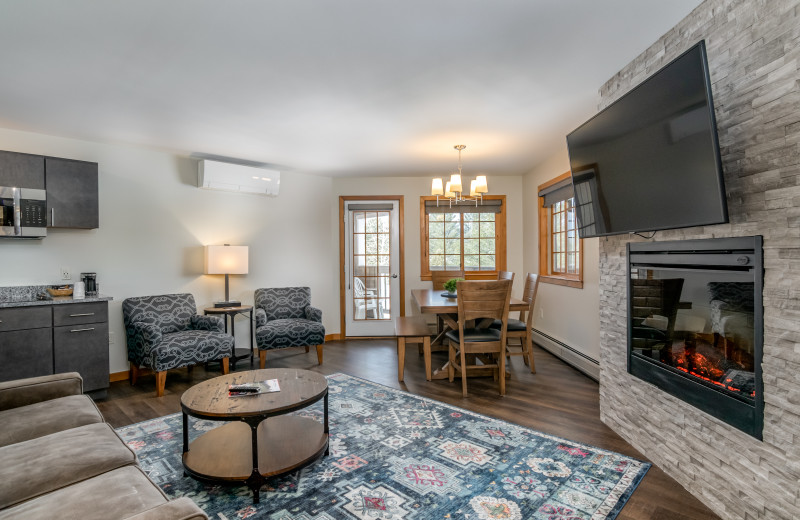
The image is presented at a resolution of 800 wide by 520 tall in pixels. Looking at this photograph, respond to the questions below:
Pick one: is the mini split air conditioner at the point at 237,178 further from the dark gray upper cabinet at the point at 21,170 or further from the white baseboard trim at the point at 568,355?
the white baseboard trim at the point at 568,355

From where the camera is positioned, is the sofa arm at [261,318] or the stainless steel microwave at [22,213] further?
the sofa arm at [261,318]

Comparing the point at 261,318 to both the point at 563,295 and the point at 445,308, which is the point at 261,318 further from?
the point at 563,295

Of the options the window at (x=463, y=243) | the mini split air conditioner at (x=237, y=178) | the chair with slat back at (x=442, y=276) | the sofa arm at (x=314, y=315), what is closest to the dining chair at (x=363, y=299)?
the window at (x=463, y=243)

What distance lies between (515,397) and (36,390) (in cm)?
315

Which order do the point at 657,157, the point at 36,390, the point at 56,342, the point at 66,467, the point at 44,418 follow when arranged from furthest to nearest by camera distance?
1. the point at 56,342
2. the point at 36,390
3. the point at 657,157
4. the point at 44,418
5. the point at 66,467

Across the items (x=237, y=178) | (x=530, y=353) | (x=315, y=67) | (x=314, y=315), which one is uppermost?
(x=315, y=67)

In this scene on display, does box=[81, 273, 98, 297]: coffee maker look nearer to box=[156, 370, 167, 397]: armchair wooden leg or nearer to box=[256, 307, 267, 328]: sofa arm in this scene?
box=[156, 370, 167, 397]: armchair wooden leg

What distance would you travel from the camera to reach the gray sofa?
1215 millimetres

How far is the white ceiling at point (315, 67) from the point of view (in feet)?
6.61

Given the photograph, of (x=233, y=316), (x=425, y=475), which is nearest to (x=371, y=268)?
(x=233, y=316)

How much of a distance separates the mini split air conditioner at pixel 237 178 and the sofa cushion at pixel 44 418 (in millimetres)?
3047

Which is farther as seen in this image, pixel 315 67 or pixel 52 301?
pixel 52 301

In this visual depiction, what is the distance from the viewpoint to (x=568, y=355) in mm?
4488

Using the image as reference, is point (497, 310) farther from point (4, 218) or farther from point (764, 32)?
point (4, 218)
